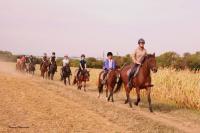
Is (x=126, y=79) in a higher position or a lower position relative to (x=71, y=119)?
higher

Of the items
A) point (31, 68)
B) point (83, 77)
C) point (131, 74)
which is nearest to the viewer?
point (131, 74)

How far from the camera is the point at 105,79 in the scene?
73.4 feet

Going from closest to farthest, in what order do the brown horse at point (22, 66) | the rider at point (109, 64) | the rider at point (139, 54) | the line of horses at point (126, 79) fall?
the line of horses at point (126, 79), the rider at point (139, 54), the rider at point (109, 64), the brown horse at point (22, 66)

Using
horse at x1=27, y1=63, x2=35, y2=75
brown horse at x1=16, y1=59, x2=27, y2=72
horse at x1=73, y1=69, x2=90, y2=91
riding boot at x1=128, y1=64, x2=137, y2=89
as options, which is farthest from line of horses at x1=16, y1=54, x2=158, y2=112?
brown horse at x1=16, y1=59, x2=27, y2=72

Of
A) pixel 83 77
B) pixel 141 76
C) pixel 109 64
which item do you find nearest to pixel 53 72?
pixel 83 77

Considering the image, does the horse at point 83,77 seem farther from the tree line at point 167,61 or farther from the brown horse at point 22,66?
the brown horse at point 22,66

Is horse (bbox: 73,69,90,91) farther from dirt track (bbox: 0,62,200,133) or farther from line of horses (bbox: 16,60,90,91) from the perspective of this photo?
dirt track (bbox: 0,62,200,133)

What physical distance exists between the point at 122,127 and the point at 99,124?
699 mm

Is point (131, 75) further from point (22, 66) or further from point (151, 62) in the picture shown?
point (22, 66)

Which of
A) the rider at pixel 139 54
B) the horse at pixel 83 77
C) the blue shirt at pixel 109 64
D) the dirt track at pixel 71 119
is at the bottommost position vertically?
the dirt track at pixel 71 119

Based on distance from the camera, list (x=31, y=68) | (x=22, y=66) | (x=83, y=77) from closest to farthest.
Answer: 1. (x=83, y=77)
2. (x=31, y=68)
3. (x=22, y=66)

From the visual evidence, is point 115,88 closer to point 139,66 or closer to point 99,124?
point 139,66

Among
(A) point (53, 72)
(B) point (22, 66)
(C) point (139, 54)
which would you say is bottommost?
(A) point (53, 72)

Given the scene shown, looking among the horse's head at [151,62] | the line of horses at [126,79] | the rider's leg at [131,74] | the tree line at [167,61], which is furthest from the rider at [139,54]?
the tree line at [167,61]
